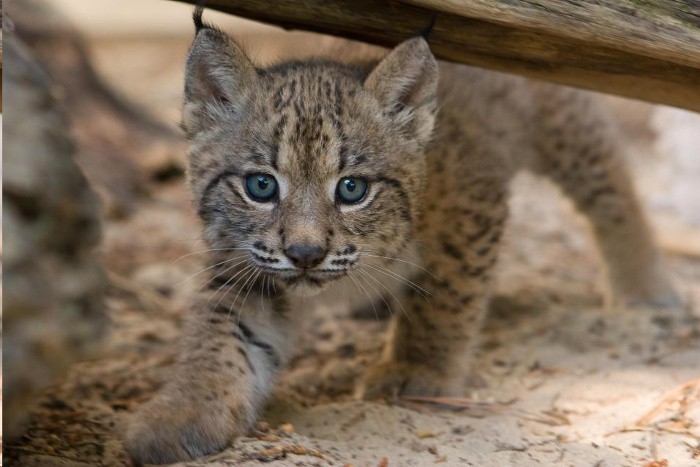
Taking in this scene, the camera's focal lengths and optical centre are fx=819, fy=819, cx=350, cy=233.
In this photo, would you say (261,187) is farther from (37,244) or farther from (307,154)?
(37,244)

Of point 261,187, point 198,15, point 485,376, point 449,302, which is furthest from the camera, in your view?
point 485,376

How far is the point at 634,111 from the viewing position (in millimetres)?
10117

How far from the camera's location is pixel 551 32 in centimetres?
325

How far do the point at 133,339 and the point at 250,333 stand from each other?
1.63 m

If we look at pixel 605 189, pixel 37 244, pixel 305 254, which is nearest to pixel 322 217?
pixel 305 254

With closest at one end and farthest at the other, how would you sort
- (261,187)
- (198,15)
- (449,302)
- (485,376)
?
1. (198,15)
2. (261,187)
3. (449,302)
4. (485,376)

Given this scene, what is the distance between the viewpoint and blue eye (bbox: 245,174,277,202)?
347 cm

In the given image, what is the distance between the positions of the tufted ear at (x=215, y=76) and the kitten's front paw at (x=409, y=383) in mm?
1641

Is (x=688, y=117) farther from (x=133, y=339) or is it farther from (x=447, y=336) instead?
(x=133, y=339)

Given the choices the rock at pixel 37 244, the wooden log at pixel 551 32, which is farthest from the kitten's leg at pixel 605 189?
the rock at pixel 37 244

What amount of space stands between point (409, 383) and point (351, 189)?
132cm

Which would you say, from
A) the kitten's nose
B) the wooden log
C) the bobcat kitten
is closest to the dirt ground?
the bobcat kitten

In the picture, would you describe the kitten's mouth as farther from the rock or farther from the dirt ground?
the rock

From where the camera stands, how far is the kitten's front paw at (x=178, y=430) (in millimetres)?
3072
